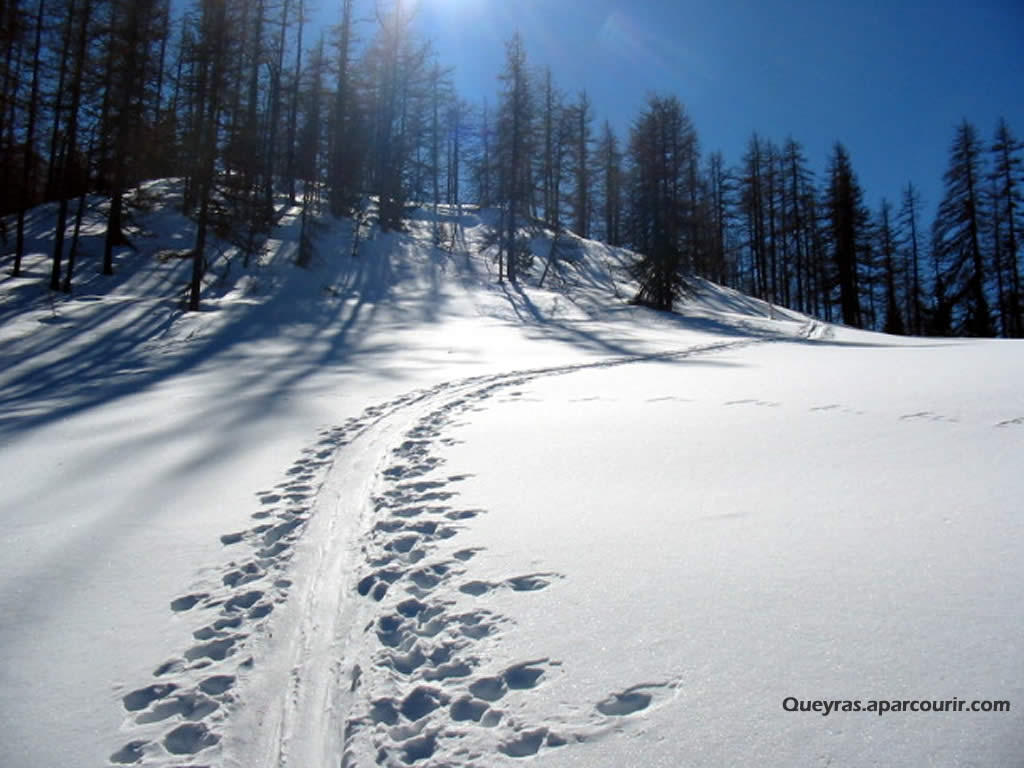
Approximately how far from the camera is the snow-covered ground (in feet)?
7.02

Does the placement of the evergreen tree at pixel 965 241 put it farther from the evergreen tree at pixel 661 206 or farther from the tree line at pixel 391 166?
the evergreen tree at pixel 661 206

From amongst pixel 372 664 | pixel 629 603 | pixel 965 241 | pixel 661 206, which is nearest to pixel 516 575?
pixel 629 603

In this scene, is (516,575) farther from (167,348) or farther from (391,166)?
(391,166)

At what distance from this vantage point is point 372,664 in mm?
2656

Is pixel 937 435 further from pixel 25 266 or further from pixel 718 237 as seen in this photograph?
pixel 718 237

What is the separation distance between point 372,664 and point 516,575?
0.90 meters

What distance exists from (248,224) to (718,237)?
28.8 m

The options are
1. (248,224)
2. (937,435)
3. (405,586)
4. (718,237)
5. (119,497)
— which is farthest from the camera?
(718,237)

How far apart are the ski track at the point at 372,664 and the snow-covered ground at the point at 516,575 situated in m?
0.01

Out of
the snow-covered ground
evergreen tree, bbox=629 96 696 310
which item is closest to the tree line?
evergreen tree, bbox=629 96 696 310

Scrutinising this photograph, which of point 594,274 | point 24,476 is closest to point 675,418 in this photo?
point 24,476

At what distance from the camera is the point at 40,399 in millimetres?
8273

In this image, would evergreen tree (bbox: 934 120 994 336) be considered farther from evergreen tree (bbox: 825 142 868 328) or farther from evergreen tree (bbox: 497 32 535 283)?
evergreen tree (bbox: 497 32 535 283)

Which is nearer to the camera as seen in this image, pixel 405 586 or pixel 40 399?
pixel 405 586
